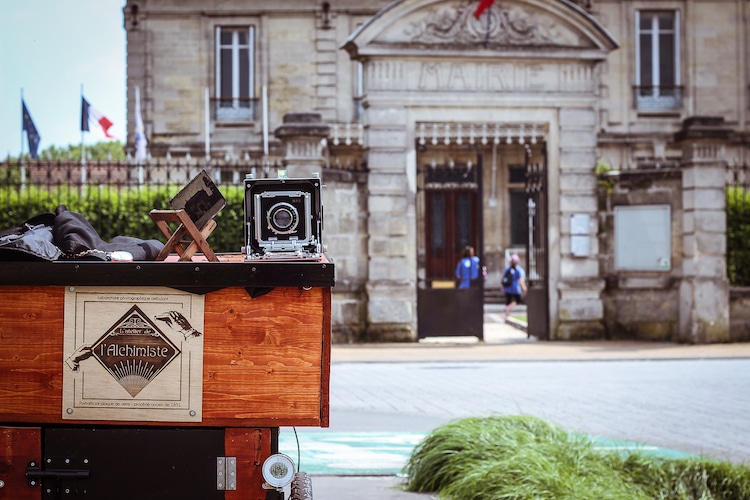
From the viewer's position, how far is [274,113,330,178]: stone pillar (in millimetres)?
18969

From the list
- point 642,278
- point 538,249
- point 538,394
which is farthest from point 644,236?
point 538,394

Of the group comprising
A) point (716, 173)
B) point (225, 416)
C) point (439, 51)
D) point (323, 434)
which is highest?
point (439, 51)

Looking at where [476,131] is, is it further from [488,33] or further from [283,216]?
[283,216]

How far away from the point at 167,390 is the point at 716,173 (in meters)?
16.6

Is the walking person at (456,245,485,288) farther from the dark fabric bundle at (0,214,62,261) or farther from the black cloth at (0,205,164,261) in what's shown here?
the dark fabric bundle at (0,214,62,261)

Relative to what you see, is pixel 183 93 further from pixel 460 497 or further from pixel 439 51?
pixel 460 497

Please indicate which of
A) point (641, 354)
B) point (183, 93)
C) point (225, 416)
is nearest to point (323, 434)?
point (225, 416)

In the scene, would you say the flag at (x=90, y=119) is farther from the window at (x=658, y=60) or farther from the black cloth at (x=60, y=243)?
the black cloth at (x=60, y=243)

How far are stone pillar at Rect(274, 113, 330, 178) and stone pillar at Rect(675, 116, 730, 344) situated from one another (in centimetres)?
636

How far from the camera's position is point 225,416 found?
4977 millimetres

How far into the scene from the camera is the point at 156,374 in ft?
16.2

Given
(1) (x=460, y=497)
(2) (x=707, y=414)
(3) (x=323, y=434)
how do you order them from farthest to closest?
1. (2) (x=707, y=414)
2. (3) (x=323, y=434)
3. (1) (x=460, y=497)

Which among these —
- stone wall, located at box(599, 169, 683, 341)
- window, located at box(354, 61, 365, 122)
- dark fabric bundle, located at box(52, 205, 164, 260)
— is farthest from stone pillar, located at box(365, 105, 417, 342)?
dark fabric bundle, located at box(52, 205, 164, 260)

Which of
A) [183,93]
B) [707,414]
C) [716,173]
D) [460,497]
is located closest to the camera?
[460,497]
